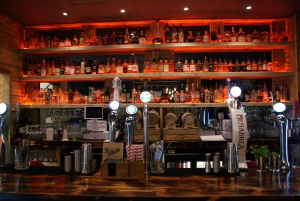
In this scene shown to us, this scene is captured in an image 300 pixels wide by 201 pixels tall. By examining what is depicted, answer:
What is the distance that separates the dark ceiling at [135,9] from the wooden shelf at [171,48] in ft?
1.31

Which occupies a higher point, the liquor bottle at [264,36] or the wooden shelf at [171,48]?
the liquor bottle at [264,36]

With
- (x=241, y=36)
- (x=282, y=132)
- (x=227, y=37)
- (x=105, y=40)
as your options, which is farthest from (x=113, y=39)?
(x=282, y=132)

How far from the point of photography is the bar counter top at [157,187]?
5.85ft

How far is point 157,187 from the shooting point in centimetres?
196

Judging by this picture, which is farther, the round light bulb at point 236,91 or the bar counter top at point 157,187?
the round light bulb at point 236,91

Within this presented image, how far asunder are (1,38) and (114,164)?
282 centimetres

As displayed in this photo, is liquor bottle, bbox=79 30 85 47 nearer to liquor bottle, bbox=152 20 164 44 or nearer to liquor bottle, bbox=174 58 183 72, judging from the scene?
liquor bottle, bbox=152 20 164 44

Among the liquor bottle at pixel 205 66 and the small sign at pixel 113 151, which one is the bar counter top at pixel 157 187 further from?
the liquor bottle at pixel 205 66

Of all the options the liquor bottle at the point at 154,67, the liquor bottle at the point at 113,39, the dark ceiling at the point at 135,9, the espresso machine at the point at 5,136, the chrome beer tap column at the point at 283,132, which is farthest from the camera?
the liquor bottle at the point at 113,39

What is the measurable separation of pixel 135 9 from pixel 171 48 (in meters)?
0.80

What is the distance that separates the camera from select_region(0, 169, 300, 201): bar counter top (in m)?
1.78

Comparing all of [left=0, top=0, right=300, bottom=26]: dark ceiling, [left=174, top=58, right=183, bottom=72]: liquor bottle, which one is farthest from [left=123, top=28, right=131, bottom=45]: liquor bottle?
[left=174, top=58, right=183, bottom=72]: liquor bottle

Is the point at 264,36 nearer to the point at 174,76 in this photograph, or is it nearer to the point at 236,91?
the point at 174,76

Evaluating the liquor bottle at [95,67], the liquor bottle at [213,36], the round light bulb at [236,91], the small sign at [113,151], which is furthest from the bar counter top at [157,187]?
the liquor bottle at [213,36]
